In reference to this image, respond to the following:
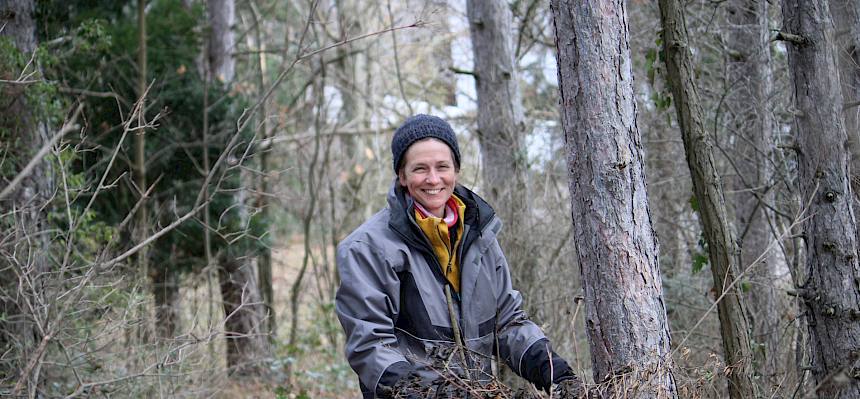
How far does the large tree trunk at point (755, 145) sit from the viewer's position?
6.37m

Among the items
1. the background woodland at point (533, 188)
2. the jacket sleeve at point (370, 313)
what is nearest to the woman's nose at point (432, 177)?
the jacket sleeve at point (370, 313)

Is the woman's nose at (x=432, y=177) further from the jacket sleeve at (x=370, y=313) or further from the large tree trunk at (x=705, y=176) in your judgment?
the large tree trunk at (x=705, y=176)

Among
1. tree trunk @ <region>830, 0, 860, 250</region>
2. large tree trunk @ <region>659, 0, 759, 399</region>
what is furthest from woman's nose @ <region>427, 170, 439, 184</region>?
tree trunk @ <region>830, 0, 860, 250</region>

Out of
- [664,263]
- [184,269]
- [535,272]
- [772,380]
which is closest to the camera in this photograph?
[772,380]

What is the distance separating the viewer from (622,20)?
11.4 feet

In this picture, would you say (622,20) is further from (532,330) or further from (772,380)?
(772,380)

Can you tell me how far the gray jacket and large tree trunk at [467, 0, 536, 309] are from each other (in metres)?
3.76

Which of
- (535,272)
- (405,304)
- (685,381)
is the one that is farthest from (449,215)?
(535,272)

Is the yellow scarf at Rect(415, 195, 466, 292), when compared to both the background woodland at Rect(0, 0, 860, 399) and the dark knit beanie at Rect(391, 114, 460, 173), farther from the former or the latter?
the background woodland at Rect(0, 0, 860, 399)

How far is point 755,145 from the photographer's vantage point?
6742 mm

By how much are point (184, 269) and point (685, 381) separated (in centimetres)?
941

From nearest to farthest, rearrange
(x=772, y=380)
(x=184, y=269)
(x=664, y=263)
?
(x=772, y=380)
(x=664, y=263)
(x=184, y=269)

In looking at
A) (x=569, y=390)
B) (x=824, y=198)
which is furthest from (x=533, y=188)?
(x=569, y=390)

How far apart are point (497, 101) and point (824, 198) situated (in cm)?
422
